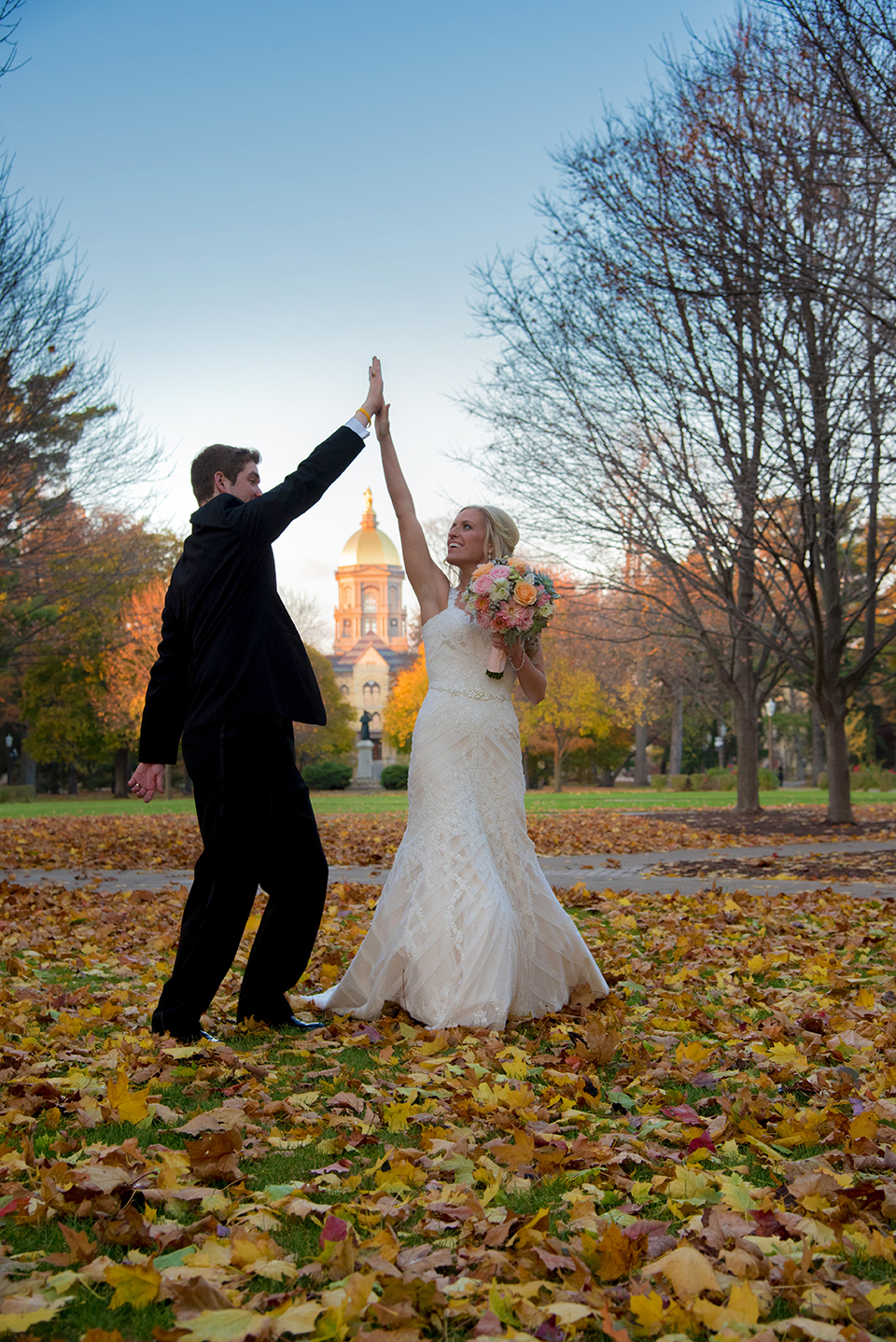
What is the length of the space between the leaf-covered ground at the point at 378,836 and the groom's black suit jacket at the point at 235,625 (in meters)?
7.48

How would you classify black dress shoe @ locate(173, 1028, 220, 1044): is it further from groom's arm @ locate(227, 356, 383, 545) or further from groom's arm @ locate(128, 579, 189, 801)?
groom's arm @ locate(227, 356, 383, 545)

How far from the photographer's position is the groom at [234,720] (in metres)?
3.92

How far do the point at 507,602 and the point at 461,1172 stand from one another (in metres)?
2.51

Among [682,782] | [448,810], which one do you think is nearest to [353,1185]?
[448,810]

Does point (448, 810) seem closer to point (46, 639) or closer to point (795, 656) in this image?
point (795, 656)

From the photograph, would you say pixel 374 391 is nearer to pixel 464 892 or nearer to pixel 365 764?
pixel 464 892

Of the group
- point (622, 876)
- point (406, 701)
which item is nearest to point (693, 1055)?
point (622, 876)

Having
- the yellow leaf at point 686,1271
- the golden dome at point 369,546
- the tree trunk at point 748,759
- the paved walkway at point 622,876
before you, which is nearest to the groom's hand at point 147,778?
the yellow leaf at point 686,1271

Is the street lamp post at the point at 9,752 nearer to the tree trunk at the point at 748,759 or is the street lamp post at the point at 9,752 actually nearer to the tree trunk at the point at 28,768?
the tree trunk at the point at 28,768

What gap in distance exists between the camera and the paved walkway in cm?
889

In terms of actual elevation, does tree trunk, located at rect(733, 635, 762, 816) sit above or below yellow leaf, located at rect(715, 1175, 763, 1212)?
above

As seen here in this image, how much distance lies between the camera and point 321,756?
172 feet

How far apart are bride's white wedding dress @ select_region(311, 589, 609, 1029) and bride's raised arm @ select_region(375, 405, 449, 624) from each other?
0.10 meters

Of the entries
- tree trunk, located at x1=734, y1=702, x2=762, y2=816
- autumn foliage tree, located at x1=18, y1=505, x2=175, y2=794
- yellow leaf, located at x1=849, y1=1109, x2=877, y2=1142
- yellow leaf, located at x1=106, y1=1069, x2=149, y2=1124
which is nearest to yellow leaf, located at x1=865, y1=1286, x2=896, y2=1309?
yellow leaf, located at x1=849, y1=1109, x2=877, y2=1142
